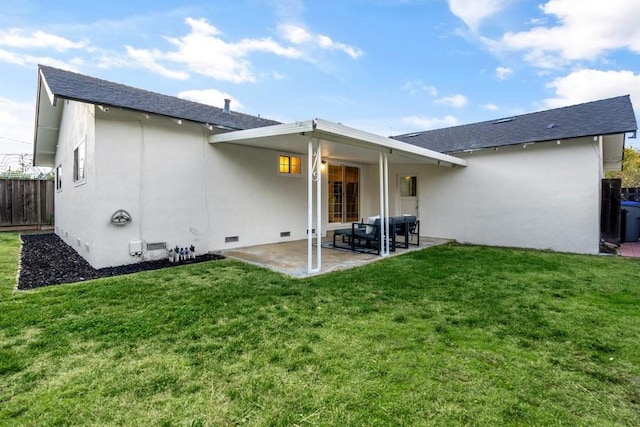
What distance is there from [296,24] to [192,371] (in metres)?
12.0

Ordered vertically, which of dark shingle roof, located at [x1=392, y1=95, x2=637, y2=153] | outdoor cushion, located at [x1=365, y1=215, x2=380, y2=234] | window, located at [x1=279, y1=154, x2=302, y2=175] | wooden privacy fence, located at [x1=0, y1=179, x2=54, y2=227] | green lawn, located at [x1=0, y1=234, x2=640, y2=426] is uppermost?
dark shingle roof, located at [x1=392, y1=95, x2=637, y2=153]

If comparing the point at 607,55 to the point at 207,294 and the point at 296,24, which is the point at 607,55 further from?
the point at 207,294

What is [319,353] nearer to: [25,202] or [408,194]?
[408,194]

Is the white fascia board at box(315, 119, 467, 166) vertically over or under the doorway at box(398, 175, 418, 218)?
over

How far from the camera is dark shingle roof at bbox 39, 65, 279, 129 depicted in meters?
5.69

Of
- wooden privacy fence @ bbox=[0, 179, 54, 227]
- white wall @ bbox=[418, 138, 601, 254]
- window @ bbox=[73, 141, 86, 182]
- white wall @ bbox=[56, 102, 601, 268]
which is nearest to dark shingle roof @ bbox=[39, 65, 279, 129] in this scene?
white wall @ bbox=[56, 102, 601, 268]

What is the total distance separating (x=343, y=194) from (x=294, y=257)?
202 inches

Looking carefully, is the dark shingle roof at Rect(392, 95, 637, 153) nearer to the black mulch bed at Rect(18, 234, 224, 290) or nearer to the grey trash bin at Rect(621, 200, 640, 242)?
the grey trash bin at Rect(621, 200, 640, 242)

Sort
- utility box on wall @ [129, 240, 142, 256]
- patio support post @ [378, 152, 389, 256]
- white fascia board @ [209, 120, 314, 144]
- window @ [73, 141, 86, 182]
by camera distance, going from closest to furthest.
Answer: white fascia board @ [209, 120, 314, 144], utility box on wall @ [129, 240, 142, 256], window @ [73, 141, 86, 182], patio support post @ [378, 152, 389, 256]

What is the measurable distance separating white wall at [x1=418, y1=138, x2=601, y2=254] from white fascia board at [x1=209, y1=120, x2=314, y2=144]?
23.3ft

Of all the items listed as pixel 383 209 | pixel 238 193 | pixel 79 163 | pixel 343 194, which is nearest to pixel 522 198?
pixel 383 209

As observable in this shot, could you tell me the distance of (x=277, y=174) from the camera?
30.0ft

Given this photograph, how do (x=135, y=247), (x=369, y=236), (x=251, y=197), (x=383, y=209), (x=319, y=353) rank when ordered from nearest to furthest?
(x=319, y=353) < (x=135, y=247) < (x=383, y=209) < (x=369, y=236) < (x=251, y=197)

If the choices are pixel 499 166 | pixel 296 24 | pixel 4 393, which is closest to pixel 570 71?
pixel 499 166
